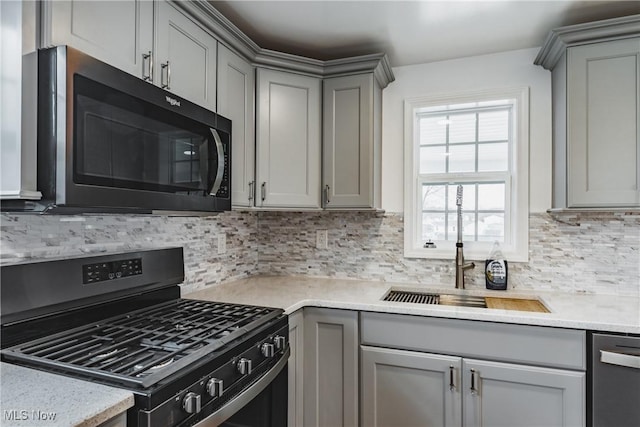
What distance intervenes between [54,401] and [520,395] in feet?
5.48

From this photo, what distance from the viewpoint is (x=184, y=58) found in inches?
61.6

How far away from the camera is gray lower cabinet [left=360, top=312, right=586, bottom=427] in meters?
1.56

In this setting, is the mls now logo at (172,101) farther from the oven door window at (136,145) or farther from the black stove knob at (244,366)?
the black stove knob at (244,366)

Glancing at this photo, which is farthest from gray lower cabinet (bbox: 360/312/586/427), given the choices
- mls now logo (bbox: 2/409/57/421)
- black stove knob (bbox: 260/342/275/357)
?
mls now logo (bbox: 2/409/57/421)

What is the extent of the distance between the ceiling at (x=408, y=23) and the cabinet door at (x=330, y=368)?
4.80 feet

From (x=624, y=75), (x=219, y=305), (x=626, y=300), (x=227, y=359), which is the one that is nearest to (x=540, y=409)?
(x=626, y=300)

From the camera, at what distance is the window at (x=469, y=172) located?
2217 mm

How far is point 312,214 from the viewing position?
8.43 feet

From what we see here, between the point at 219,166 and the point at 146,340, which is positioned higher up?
the point at 219,166

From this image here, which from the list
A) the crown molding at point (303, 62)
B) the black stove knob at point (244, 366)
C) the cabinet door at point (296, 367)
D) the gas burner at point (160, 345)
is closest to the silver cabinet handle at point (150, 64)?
the crown molding at point (303, 62)

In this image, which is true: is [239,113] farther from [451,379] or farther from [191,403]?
[451,379]

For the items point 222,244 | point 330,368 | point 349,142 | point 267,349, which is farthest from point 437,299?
point 222,244

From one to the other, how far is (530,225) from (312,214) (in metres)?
1.32

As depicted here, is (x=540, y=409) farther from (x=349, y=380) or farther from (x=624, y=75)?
(x=624, y=75)
